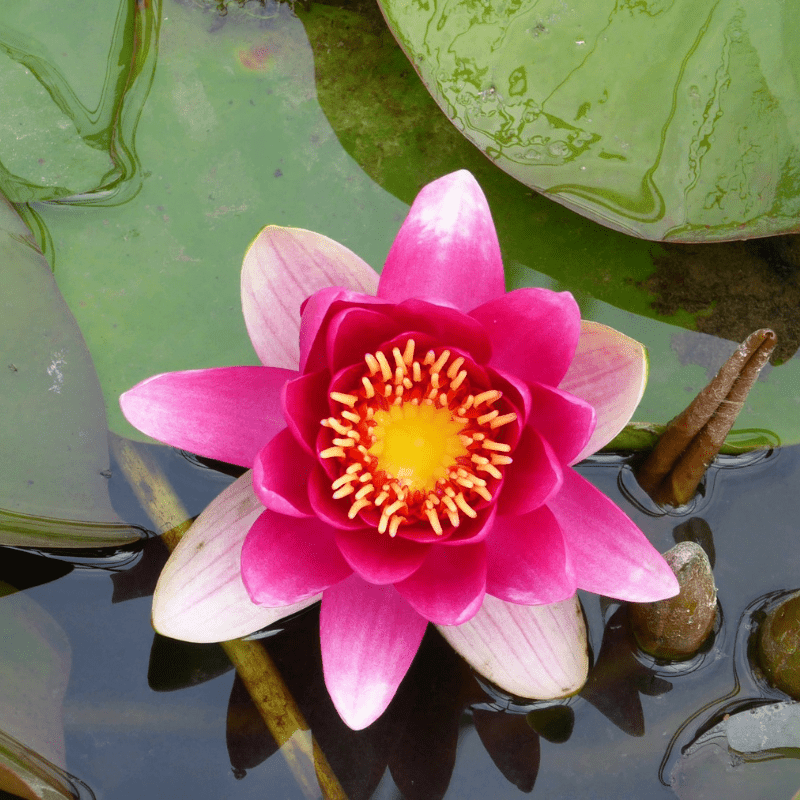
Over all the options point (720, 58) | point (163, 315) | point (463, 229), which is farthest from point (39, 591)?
point (720, 58)

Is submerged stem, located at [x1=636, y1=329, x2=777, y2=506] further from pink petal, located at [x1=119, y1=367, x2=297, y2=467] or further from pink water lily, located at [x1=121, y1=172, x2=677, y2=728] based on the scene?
pink petal, located at [x1=119, y1=367, x2=297, y2=467]

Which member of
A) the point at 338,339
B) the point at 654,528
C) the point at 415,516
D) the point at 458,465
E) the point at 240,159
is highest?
the point at 240,159

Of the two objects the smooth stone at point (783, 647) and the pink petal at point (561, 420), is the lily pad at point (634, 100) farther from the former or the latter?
the smooth stone at point (783, 647)

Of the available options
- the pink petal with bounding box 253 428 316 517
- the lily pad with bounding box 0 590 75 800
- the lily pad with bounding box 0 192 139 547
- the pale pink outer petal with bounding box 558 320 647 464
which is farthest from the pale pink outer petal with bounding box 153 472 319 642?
the pale pink outer petal with bounding box 558 320 647 464

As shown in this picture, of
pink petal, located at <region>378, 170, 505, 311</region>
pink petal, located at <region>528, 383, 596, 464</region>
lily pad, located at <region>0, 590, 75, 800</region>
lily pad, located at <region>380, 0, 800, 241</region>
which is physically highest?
lily pad, located at <region>380, 0, 800, 241</region>

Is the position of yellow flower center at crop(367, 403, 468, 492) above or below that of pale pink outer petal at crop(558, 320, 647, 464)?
below

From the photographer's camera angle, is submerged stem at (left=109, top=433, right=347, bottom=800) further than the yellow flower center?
Yes

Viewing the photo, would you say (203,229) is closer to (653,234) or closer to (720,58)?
(653,234)
